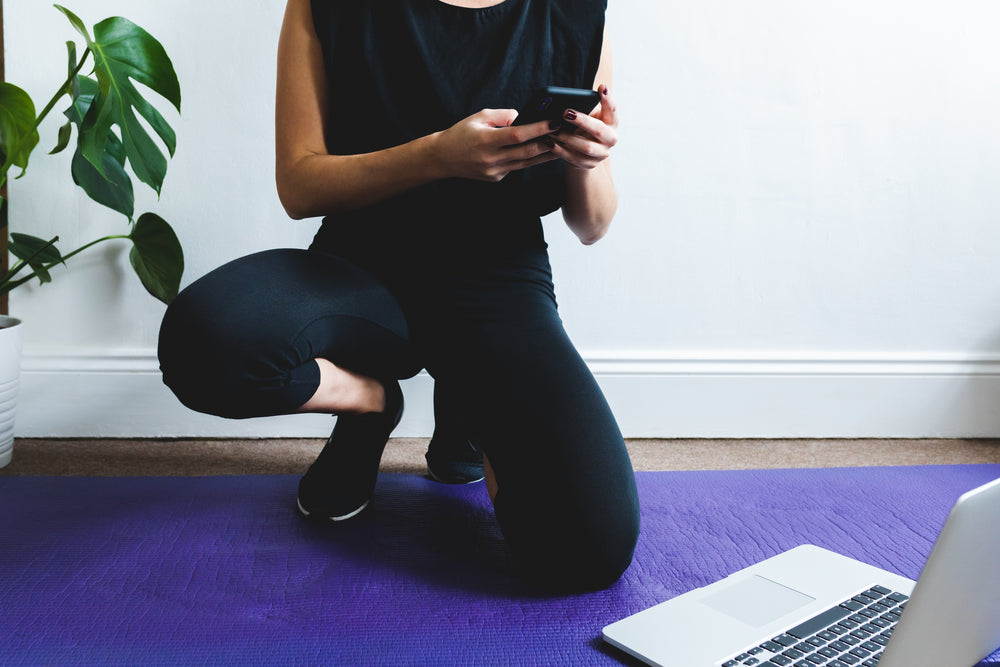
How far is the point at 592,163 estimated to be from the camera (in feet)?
3.46

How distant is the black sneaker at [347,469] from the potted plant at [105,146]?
1.59 feet

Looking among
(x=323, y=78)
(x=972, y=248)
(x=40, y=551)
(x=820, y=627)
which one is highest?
(x=323, y=78)

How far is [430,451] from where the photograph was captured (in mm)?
1482

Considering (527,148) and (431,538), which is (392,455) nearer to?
(431,538)

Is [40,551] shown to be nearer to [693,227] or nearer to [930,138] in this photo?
[693,227]

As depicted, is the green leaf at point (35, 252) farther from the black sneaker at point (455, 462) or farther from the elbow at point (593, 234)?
the elbow at point (593, 234)

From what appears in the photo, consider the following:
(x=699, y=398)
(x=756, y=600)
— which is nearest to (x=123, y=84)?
(x=756, y=600)

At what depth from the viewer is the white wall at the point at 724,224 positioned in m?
1.62

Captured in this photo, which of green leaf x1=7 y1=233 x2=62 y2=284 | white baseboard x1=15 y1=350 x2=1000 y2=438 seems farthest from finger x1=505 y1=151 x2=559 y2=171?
green leaf x1=7 y1=233 x2=62 y2=284

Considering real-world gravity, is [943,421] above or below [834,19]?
below

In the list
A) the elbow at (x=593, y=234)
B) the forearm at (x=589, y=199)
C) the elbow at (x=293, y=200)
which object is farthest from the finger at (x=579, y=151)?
the elbow at (x=293, y=200)

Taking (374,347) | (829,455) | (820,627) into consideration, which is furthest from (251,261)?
(829,455)

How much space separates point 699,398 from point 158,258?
3.74ft

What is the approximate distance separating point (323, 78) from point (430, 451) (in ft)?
2.17
